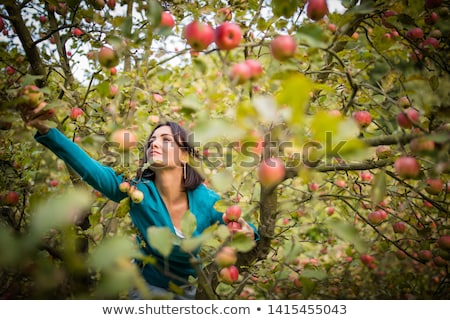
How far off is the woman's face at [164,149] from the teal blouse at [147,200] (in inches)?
4.7

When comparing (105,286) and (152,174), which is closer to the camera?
(105,286)

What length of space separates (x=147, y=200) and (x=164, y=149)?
0.24 m

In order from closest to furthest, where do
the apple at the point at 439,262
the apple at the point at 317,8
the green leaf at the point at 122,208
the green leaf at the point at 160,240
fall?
the green leaf at the point at 160,240 → the apple at the point at 317,8 → the green leaf at the point at 122,208 → the apple at the point at 439,262

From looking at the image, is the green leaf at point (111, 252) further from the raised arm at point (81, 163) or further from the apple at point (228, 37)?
the raised arm at point (81, 163)

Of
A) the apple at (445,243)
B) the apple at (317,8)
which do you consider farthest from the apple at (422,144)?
the apple at (445,243)

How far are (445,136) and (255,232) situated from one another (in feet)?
2.52

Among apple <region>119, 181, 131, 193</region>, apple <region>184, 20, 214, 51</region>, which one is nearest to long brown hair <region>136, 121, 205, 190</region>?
apple <region>119, 181, 131, 193</region>

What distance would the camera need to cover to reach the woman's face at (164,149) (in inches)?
56.7

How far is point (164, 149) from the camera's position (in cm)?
150

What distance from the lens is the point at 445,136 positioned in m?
0.67

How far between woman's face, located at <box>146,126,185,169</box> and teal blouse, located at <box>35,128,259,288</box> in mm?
120

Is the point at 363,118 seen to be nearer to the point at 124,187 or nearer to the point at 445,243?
the point at 445,243
